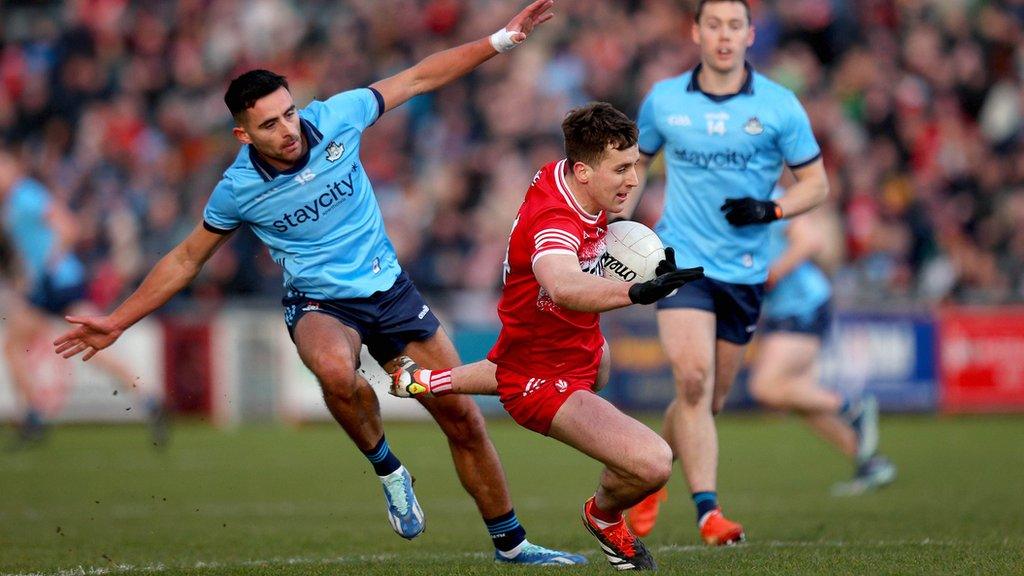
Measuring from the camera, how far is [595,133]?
6.96 metres

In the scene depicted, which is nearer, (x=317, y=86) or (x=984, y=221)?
(x=984, y=221)

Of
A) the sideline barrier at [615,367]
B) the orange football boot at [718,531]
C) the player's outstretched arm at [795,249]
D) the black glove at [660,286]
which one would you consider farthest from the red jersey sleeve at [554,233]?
the sideline barrier at [615,367]

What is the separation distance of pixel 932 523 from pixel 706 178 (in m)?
2.64

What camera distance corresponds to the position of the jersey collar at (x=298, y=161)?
26.1ft

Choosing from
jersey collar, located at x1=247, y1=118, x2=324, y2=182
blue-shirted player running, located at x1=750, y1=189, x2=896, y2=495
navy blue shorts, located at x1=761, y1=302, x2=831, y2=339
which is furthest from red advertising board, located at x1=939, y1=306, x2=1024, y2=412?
jersey collar, located at x1=247, y1=118, x2=324, y2=182

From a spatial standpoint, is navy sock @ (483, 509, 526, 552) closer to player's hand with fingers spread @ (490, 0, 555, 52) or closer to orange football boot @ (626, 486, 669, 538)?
orange football boot @ (626, 486, 669, 538)

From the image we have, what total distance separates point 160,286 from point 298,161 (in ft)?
3.29

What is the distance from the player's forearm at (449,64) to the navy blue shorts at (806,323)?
16.1 feet

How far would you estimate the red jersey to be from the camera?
6.99m

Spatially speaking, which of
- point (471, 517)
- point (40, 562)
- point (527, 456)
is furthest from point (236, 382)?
point (40, 562)

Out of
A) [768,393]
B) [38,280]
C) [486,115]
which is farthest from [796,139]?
[486,115]

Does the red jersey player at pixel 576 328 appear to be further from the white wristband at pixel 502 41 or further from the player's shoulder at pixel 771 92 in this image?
the player's shoulder at pixel 771 92

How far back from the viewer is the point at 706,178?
9219mm

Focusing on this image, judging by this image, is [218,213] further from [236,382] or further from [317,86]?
[317,86]
